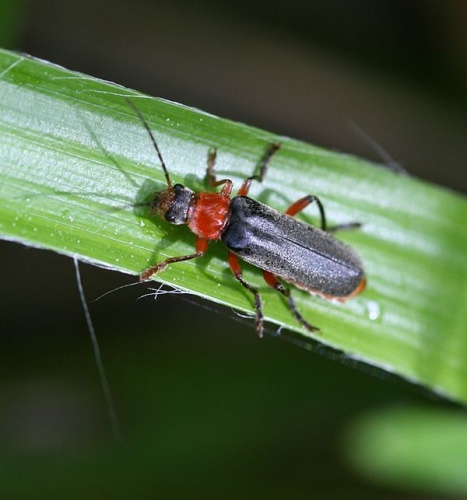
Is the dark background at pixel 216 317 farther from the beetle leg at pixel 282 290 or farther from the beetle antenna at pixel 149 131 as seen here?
the beetle antenna at pixel 149 131

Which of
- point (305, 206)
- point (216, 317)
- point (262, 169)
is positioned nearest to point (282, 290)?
point (305, 206)

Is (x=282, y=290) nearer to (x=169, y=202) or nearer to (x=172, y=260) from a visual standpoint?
(x=172, y=260)

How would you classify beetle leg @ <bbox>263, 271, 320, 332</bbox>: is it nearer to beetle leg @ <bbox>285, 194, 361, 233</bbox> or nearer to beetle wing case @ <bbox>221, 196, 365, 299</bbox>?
beetle wing case @ <bbox>221, 196, 365, 299</bbox>

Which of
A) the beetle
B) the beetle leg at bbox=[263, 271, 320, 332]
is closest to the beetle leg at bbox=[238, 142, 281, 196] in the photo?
the beetle

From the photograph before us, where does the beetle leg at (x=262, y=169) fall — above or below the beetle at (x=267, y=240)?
above

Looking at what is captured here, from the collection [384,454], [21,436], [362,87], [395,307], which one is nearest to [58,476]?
[21,436]

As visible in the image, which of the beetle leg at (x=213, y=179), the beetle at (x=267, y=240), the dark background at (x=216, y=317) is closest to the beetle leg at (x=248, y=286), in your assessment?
the beetle at (x=267, y=240)

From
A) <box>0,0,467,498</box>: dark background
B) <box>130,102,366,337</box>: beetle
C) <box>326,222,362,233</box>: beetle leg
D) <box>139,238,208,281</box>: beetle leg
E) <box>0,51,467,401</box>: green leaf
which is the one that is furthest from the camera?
<box>0,0,467,498</box>: dark background

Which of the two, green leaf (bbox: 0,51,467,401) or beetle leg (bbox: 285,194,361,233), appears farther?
beetle leg (bbox: 285,194,361,233)

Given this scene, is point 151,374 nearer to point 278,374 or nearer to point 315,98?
point 278,374
